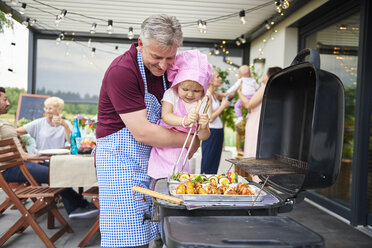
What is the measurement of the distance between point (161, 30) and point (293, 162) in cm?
73

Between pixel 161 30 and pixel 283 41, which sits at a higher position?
pixel 283 41

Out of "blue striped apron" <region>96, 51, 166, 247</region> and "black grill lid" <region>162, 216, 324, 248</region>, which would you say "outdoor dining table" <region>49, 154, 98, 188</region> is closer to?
"blue striped apron" <region>96, 51, 166, 247</region>

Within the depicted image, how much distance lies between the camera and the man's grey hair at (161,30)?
1.30 metres

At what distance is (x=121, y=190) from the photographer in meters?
1.45

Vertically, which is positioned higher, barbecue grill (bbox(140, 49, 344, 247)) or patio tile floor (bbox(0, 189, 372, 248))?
barbecue grill (bbox(140, 49, 344, 247))

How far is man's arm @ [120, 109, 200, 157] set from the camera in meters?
1.36

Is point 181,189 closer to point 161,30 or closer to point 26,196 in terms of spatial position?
point 161,30

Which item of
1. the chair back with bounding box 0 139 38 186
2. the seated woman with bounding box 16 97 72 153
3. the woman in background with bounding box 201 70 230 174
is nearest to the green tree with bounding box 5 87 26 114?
the seated woman with bounding box 16 97 72 153

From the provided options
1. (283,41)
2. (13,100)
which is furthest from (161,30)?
(13,100)

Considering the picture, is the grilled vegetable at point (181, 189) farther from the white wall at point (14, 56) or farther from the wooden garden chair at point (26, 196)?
the white wall at point (14, 56)

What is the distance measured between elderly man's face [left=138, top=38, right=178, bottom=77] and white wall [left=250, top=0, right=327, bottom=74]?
4081 mm

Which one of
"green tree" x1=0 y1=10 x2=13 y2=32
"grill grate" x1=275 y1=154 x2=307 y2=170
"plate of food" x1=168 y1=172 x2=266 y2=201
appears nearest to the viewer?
"plate of food" x1=168 y1=172 x2=266 y2=201

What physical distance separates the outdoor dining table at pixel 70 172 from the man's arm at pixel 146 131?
1845 millimetres

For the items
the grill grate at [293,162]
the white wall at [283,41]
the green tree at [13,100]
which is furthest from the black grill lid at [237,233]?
the green tree at [13,100]
